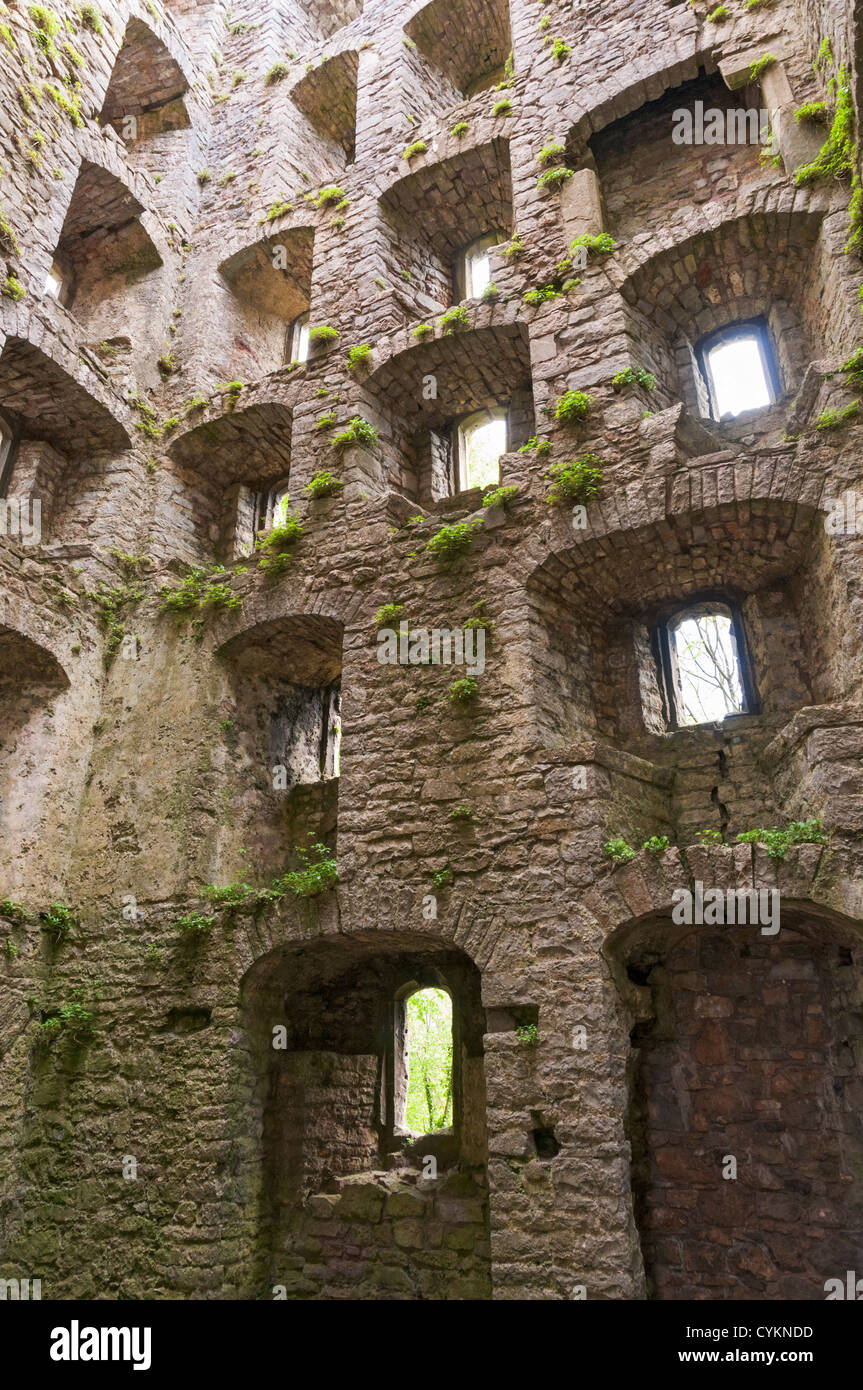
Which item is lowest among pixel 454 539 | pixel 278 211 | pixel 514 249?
pixel 454 539

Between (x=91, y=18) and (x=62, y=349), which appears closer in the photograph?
(x=62, y=349)

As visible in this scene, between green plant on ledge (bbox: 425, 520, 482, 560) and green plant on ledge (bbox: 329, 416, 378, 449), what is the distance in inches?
80.1

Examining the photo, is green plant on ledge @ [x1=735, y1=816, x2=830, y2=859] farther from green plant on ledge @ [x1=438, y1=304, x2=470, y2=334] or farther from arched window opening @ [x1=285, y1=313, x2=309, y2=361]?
arched window opening @ [x1=285, y1=313, x2=309, y2=361]

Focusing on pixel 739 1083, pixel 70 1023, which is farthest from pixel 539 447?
pixel 70 1023

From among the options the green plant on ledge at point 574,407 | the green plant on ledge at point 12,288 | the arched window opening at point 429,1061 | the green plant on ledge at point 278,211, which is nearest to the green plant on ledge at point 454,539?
the green plant on ledge at point 574,407

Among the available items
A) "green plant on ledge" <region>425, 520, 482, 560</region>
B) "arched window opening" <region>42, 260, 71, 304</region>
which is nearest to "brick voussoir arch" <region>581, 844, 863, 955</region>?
"green plant on ledge" <region>425, 520, 482, 560</region>

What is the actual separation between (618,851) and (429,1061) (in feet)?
51.3

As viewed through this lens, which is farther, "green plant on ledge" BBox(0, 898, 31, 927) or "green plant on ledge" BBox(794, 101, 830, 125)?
"green plant on ledge" BBox(0, 898, 31, 927)

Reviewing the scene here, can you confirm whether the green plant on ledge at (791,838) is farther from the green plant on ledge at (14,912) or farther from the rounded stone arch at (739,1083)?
the green plant on ledge at (14,912)

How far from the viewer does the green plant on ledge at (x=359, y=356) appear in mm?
9816

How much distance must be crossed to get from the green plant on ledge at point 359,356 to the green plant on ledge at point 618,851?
20.7ft

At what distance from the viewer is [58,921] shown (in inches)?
333

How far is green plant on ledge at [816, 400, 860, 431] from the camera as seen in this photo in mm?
6758

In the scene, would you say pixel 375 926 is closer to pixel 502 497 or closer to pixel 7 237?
pixel 502 497
